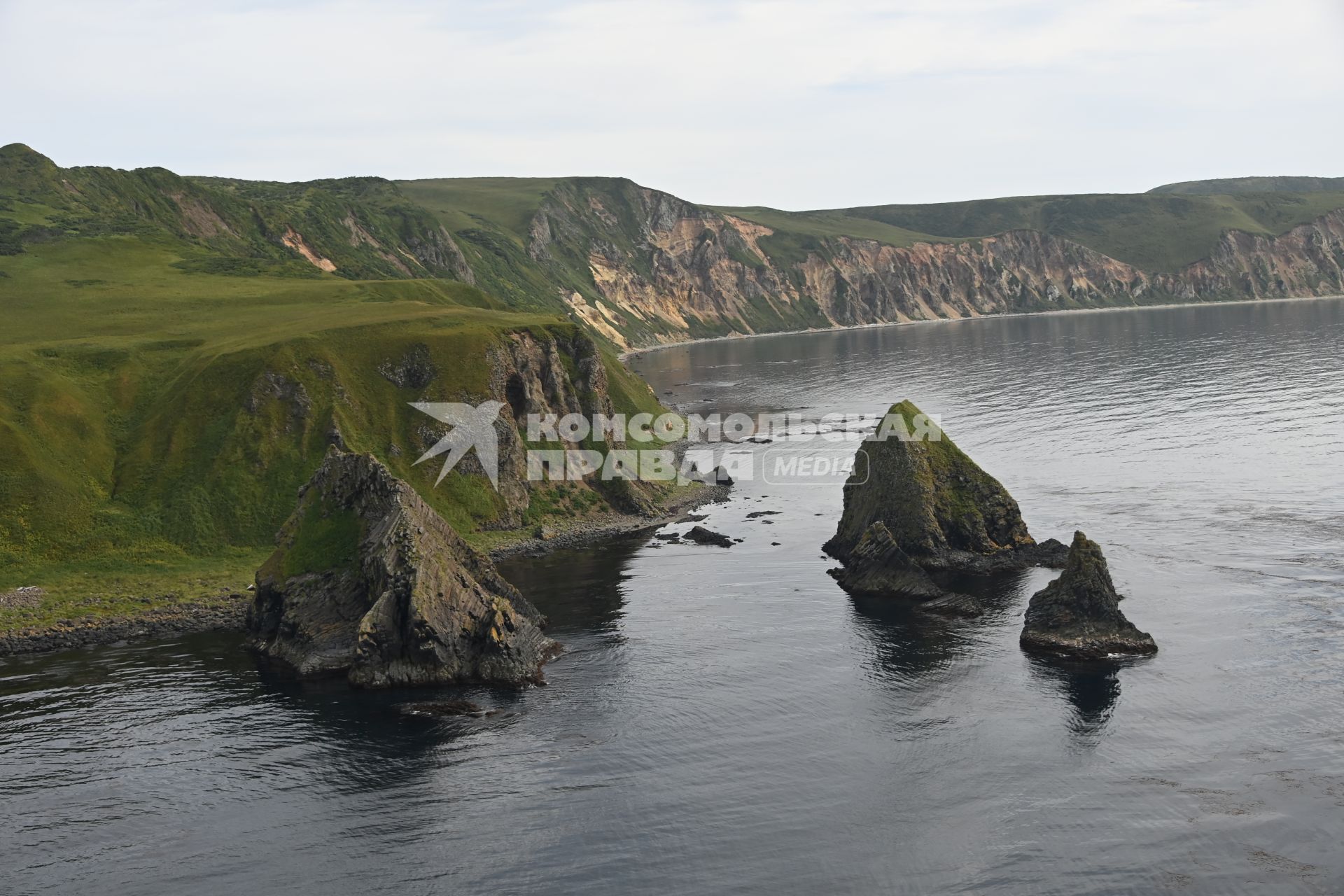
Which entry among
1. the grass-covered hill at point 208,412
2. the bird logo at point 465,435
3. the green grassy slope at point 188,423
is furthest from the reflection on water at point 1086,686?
the bird logo at point 465,435

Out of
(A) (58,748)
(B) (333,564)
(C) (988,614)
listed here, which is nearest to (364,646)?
(B) (333,564)

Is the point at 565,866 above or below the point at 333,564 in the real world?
below

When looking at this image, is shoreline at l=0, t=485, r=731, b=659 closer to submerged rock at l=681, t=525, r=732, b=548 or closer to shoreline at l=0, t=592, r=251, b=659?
shoreline at l=0, t=592, r=251, b=659

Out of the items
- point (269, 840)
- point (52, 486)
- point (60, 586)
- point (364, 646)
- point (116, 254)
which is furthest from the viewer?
point (116, 254)

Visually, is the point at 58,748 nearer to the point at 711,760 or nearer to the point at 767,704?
the point at 711,760

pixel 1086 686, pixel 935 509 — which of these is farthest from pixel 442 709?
pixel 935 509

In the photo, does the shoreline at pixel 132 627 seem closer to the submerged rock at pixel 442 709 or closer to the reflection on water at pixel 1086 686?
the submerged rock at pixel 442 709

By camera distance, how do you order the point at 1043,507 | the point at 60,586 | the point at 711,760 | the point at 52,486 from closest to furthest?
the point at 711,760
the point at 60,586
the point at 52,486
the point at 1043,507
